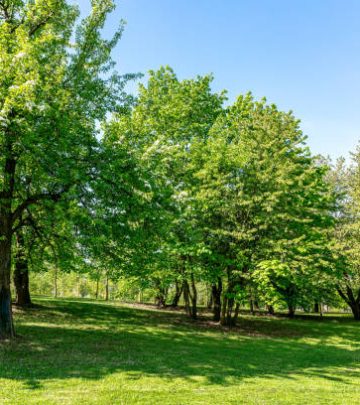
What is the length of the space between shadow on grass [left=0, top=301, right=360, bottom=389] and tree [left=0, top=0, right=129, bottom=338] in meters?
3.15

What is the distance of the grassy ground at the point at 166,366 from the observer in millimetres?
9398

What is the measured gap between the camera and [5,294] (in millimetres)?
15586

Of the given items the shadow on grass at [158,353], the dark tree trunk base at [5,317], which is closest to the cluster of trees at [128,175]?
the dark tree trunk base at [5,317]

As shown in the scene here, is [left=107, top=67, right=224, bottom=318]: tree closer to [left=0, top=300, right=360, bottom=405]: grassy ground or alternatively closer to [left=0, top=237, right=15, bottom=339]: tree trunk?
[left=0, top=300, right=360, bottom=405]: grassy ground

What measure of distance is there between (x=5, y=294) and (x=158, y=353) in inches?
277

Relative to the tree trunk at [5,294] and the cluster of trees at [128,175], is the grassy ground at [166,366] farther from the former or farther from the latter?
the cluster of trees at [128,175]

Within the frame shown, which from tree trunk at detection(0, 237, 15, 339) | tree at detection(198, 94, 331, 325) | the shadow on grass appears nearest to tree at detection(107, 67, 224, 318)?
tree at detection(198, 94, 331, 325)

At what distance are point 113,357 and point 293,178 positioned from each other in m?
16.1

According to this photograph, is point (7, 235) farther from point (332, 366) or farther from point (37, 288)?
point (37, 288)

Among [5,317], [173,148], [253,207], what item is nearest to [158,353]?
[5,317]

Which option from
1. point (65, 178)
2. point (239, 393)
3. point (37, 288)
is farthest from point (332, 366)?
point (37, 288)

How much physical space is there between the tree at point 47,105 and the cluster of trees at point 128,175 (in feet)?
0.19

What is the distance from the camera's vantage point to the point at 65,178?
40.1 ft

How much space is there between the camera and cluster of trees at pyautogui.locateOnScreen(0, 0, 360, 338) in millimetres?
12664
